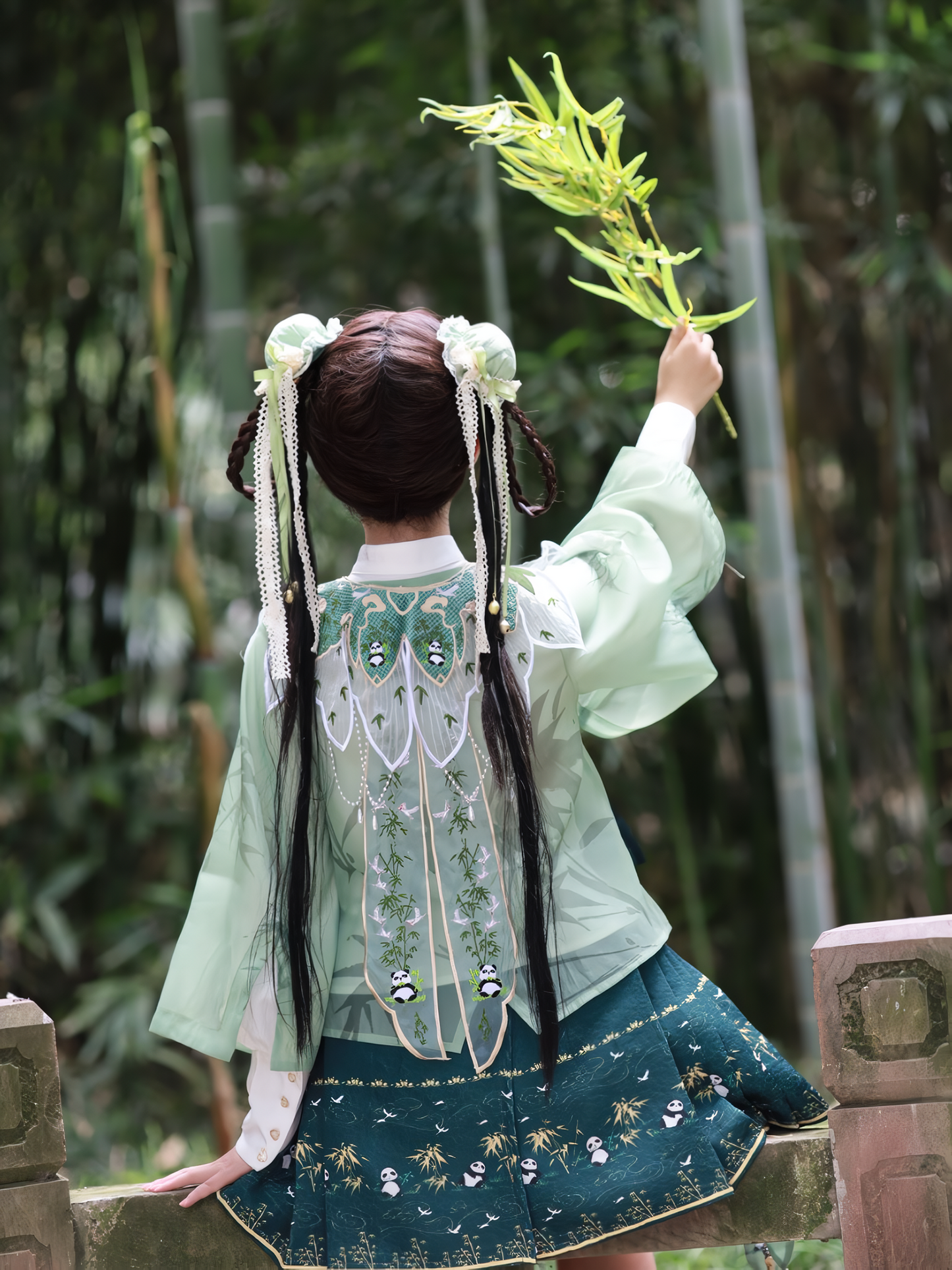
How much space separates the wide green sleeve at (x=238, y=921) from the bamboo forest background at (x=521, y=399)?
187 cm

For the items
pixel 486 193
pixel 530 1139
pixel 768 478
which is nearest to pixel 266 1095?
pixel 530 1139

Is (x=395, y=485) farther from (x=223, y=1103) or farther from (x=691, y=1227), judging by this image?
(x=223, y=1103)

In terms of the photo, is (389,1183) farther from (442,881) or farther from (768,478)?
(768,478)

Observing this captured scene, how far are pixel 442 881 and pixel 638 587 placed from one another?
1.05 feet

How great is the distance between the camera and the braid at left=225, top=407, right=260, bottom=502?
4.16ft

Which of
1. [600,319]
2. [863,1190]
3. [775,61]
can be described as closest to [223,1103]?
[863,1190]

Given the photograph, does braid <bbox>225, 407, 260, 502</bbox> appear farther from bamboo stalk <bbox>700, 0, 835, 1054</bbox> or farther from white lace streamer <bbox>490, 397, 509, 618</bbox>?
bamboo stalk <bbox>700, 0, 835, 1054</bbox>

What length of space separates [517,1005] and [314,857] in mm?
228

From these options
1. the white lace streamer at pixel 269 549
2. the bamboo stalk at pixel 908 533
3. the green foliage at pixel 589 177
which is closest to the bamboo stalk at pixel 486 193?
the bamboo stalk at pixel 908 533

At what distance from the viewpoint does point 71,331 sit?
394cm

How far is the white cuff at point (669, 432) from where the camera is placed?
134 centimetres

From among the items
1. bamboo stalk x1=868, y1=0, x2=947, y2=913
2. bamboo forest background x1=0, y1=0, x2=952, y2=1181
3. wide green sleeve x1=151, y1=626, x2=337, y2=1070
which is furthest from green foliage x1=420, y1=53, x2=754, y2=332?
bamboo stalk x1=868, y1=0, x2=947, y2=913

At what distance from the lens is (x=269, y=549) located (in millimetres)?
1285

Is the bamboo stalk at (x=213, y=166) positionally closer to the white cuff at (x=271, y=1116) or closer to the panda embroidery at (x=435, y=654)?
the panda embroidery at (x=435, y=654)
